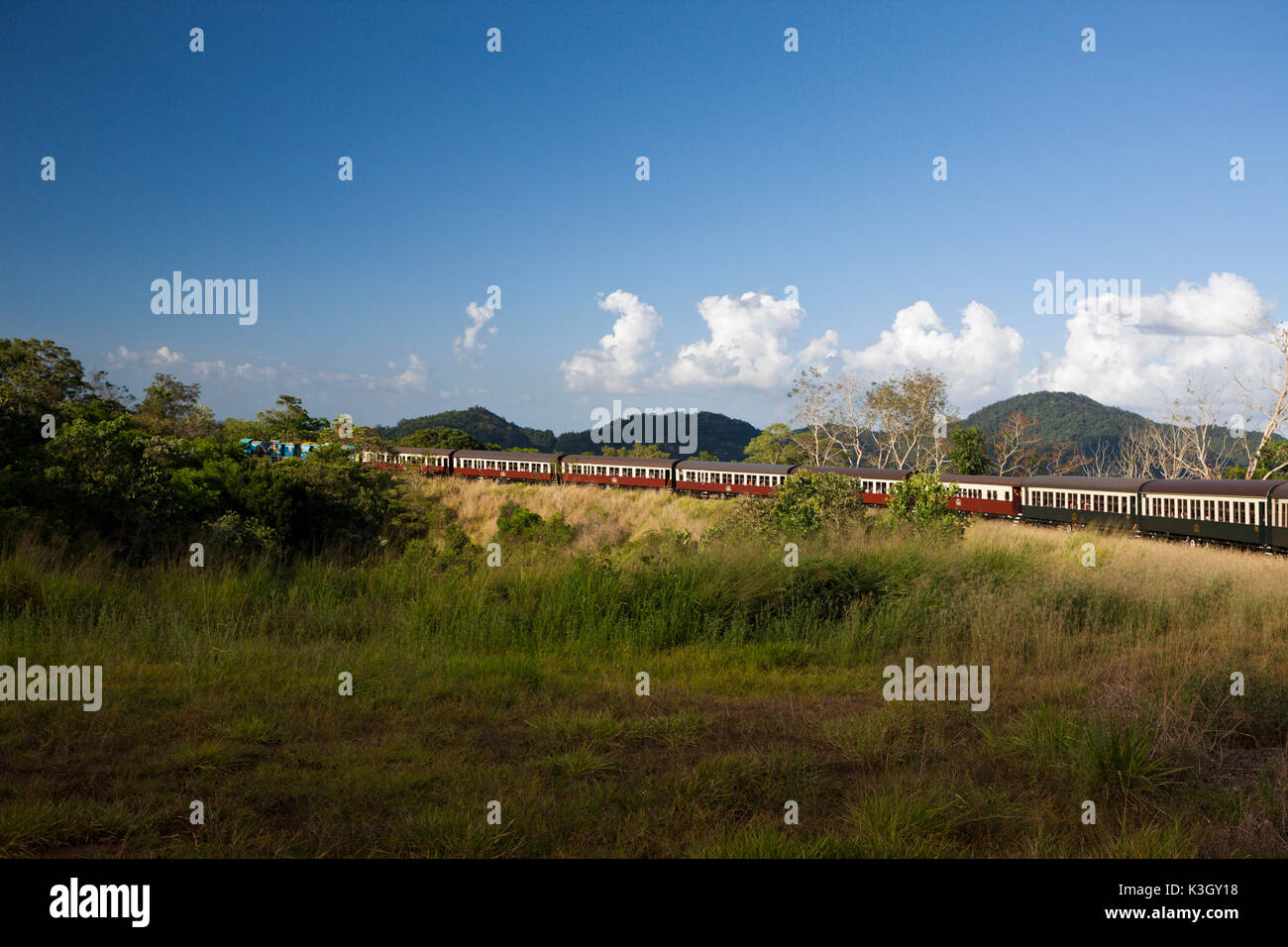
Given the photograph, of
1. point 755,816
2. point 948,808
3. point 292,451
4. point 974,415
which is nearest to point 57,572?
point 755,816

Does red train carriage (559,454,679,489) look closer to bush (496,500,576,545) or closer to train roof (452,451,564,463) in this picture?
train roof (452,451,564,463)

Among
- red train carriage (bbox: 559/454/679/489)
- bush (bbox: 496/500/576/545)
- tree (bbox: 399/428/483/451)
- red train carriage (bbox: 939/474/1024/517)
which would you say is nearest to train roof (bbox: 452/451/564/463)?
red train carriage (bbox: 559/454/679/489)

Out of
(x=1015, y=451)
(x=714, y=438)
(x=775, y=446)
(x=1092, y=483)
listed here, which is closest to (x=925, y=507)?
(x=1092, y=483)

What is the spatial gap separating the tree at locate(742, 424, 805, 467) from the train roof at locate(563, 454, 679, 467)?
16.5 m

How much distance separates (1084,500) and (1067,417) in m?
71.3

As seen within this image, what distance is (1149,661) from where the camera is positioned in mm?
5867

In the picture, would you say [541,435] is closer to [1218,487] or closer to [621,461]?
[621,461]

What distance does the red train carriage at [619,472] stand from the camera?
40.4 m

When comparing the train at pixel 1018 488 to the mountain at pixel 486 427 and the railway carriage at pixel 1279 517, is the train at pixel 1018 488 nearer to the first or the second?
the railway carriage at pixel 1279 517

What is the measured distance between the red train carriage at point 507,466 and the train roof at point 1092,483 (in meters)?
25.1

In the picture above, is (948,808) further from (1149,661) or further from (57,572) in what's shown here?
(57,572)
